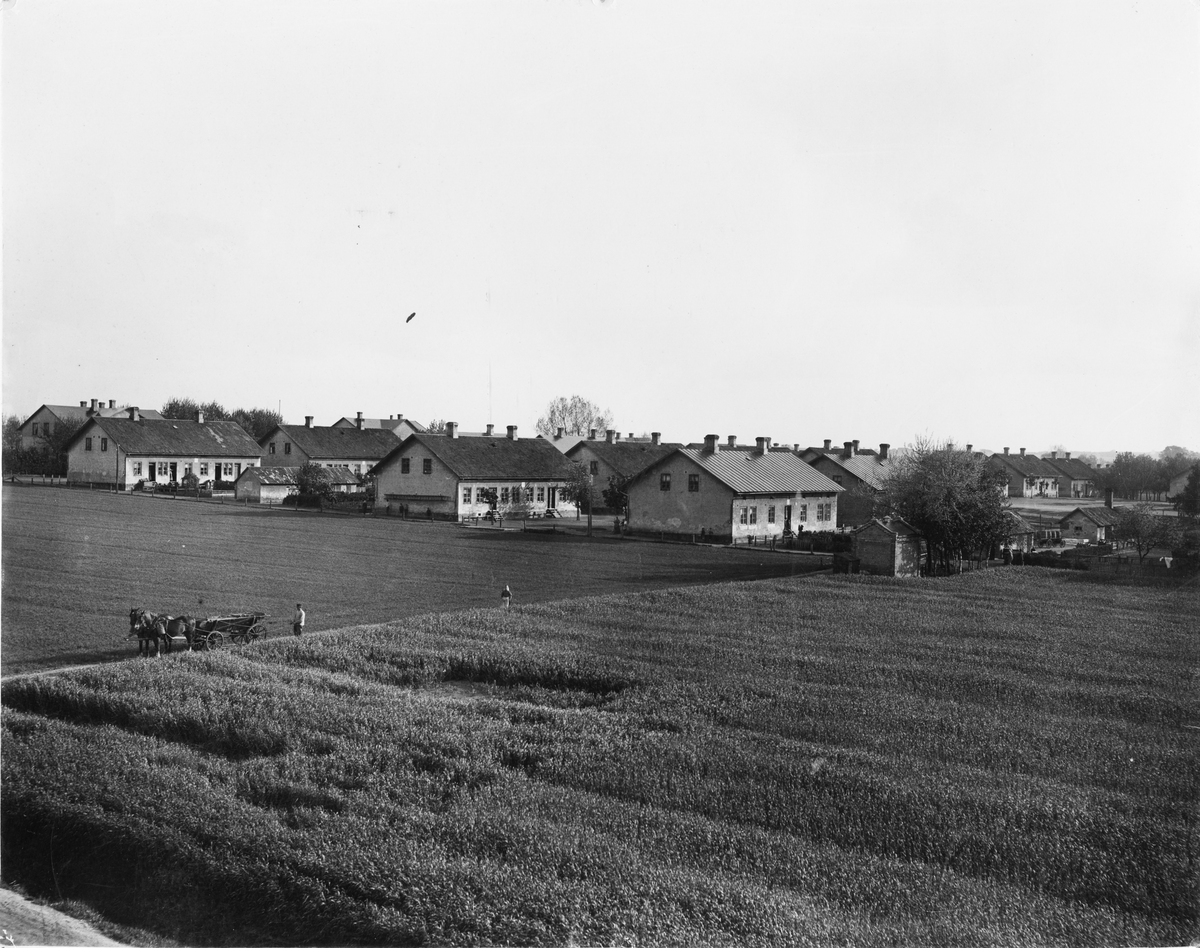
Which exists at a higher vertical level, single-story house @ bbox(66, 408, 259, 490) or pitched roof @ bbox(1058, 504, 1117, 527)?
single-story house @ bbox(66, 408, 259, 490)

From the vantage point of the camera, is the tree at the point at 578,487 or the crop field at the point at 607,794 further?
the tree at the point at 578,487

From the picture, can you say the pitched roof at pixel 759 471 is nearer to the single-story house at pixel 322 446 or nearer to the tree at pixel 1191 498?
the tree at pixel 1191 498

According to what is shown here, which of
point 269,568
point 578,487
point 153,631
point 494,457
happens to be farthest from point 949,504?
point 494,457

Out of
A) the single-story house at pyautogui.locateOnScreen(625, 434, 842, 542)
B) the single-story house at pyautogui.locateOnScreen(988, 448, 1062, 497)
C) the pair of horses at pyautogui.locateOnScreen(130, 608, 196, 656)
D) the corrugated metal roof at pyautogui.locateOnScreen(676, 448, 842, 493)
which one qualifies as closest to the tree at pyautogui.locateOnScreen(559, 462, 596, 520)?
the single-story house at pyautogui.locateOnScreen(625, 434, 842, 542)

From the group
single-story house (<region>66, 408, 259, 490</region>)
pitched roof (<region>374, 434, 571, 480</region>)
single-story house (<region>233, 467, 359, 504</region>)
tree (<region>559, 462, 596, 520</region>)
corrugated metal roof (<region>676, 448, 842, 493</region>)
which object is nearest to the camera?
corrugated metal roof (<region>676, 448, 842, 493</region>)

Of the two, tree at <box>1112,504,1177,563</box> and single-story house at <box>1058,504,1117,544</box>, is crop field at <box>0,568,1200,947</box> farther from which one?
single-story house at <box>1058,504,1117,544</box>

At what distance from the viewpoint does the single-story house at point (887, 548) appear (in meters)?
34.5

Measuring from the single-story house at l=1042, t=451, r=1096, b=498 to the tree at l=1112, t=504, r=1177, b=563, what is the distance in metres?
53.3

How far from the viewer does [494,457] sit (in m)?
61.3

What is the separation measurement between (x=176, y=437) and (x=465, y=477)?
102ft

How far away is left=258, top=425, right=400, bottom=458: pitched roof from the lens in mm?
83500

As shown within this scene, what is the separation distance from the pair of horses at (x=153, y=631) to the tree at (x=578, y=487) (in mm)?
39874

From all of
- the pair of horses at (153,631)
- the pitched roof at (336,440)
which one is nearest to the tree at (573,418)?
the pitched roof at (336,440)

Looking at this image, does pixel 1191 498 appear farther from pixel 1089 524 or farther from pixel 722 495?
pixel 722 495
